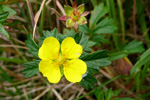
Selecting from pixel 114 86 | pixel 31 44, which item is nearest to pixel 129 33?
pixel 114 86

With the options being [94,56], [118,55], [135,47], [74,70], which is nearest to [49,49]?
[74,70]

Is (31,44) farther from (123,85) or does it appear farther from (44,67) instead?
(123,85)

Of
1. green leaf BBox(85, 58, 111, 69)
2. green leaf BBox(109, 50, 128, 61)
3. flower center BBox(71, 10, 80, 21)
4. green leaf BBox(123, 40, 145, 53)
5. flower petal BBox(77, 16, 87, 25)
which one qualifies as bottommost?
green leaf BBox(123, 40, 145, 53)

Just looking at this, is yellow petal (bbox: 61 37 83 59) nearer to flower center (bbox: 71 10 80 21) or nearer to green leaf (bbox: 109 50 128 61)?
flower center (bbox: 71 10 80 21)

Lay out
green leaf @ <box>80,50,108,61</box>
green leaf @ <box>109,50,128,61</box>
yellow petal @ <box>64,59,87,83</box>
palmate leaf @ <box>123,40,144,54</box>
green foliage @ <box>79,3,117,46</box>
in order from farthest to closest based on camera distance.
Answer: palmate leaf @ <box>123,40,144,54</box> → green foliage @ <box>79,3,117,46</box> → green leaf @ <box>109,50,128,61</box> → green leaf @ <box>80,50,108,61</box> → yellow petal @ <box>64,59,87,83</box>

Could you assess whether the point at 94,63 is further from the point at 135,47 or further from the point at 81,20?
the point at 135,47

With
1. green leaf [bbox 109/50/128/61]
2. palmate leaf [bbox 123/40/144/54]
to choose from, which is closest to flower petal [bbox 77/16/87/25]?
green leaf [bbox 109/50/128/61]

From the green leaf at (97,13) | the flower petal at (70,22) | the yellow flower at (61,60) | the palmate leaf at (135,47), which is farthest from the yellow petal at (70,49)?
the palmate leaf at (135,47)

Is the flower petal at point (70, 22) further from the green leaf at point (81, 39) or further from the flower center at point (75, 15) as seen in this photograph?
the green leaf at point (81, 39)
